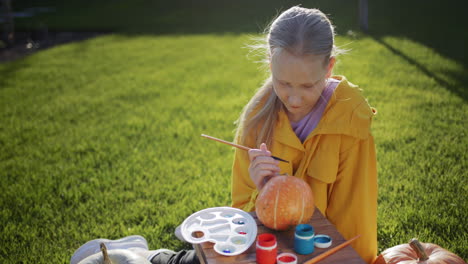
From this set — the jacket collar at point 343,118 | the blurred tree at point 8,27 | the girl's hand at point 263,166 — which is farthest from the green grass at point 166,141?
the blurred tree at point 8,27

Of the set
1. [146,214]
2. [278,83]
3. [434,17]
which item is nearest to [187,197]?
[146,214]

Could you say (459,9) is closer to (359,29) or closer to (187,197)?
(359,29)

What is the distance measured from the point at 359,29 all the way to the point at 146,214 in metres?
5.93

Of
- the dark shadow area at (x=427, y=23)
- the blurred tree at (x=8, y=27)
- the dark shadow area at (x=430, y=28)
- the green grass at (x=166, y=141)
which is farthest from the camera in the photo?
the blurred tree at (x=8, y=27)

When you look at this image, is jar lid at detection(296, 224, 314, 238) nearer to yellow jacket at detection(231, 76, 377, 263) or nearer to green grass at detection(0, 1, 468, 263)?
yellow jacket at detection(231, 76, 377, 263)

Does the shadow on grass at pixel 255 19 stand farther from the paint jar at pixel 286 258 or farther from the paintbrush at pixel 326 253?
the paint jar at pixel 286 258

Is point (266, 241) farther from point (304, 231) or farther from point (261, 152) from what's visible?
point (261, 152)

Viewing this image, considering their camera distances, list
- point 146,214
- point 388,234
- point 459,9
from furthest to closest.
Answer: point 459,9 → point 146,214 → point 388,234

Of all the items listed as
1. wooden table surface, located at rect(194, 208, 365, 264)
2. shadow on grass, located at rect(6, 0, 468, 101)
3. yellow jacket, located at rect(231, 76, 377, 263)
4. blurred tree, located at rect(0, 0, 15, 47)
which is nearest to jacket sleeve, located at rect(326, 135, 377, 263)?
yellow jacket, located at rect(231, 76, 377, 263)

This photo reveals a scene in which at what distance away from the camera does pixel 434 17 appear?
7.97 metres

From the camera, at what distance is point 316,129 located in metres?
1.95

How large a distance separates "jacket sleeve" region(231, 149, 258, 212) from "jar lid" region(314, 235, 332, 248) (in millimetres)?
663

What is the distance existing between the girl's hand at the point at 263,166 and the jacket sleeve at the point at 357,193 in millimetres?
437

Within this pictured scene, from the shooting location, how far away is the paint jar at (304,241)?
58.6 inches
